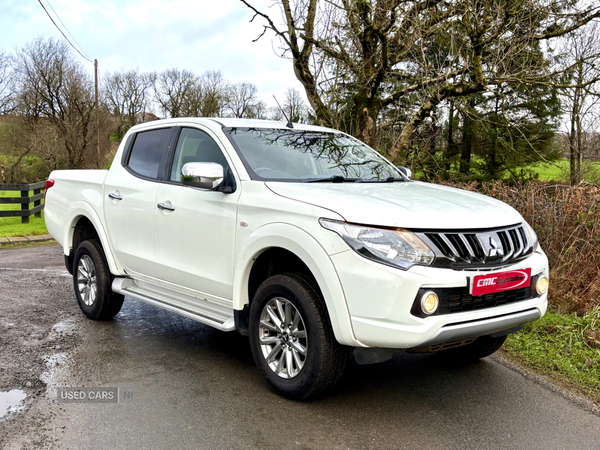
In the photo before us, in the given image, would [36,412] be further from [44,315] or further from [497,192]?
[497,192]

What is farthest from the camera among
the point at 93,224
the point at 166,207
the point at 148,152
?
the point at 93,224

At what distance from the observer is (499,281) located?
11.6 feet

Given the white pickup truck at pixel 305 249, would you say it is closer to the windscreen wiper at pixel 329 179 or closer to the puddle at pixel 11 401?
the windscreen wiper at pixel 329 179

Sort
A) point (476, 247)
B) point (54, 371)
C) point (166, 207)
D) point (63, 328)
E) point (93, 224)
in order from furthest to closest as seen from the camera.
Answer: point (93, 224) → point (63, 328) → point (166, 207) → point (54, 371) → point (476, 247)

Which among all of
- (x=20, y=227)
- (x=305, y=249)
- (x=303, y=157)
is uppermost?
(x=303, y=157)

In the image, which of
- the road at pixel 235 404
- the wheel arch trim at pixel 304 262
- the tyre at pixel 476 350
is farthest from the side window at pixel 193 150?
the tyre at pixel 476 350

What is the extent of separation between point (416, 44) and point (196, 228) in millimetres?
7037

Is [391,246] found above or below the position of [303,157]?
below

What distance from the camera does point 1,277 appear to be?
8.18 metres

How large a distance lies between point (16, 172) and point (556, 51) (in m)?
23.4

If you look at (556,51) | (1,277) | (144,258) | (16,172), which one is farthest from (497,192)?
(16,172)

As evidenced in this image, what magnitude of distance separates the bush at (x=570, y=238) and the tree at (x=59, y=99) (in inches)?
1193

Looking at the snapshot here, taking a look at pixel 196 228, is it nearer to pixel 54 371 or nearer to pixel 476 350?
pixel 54 371

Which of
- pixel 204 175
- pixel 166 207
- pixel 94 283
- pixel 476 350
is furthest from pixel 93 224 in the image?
pixel 476 350
